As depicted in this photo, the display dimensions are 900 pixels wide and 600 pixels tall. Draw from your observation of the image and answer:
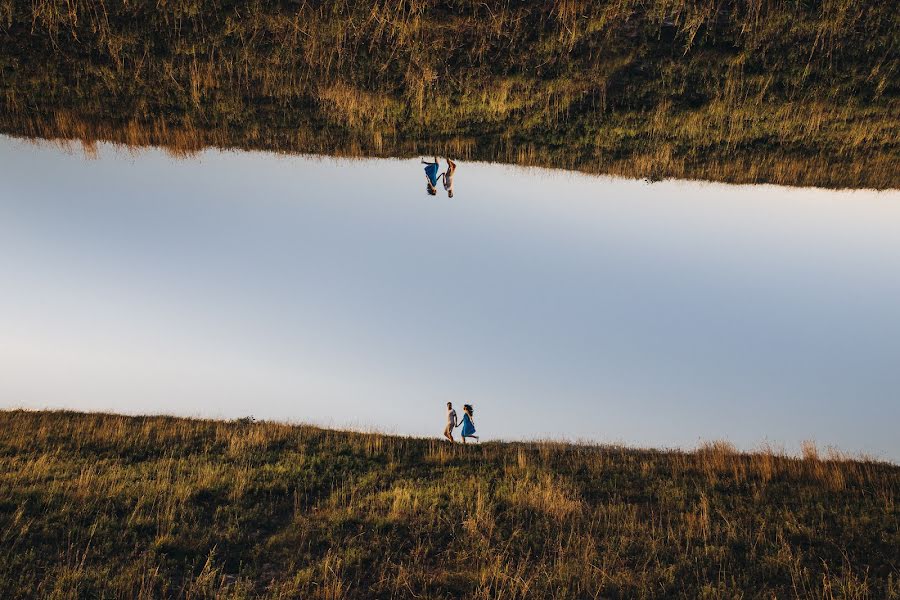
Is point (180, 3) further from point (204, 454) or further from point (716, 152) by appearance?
point (716, 152)

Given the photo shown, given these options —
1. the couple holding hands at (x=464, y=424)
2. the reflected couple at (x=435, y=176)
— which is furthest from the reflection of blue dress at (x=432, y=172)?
the couple holding hands at (x=464, y=424)

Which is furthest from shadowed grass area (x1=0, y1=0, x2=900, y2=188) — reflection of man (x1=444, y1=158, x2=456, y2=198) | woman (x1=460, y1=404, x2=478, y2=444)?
woman (x1=460, y1=404, x2=478, y2=444)

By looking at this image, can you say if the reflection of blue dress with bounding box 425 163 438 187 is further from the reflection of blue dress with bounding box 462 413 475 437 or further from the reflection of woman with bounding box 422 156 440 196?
the reflection of blue dress with bounding box 462 413 475 437

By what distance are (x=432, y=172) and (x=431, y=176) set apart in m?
0.11

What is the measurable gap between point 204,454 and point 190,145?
7.07 m

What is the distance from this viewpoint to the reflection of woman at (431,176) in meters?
12.1

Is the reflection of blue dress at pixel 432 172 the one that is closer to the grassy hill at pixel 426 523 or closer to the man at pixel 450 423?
the man at pixel 450 423

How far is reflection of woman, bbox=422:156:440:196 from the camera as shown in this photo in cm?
1209

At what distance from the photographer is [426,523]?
713 cm

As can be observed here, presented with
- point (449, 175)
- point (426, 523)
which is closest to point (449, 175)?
point (449, 175)

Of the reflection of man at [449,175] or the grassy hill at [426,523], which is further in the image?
the reflection of man at [449,175]

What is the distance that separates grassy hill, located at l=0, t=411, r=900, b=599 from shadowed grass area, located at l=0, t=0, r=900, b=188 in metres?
7.02

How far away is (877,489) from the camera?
870 centimetres

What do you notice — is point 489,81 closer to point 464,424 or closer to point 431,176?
point 431,176
